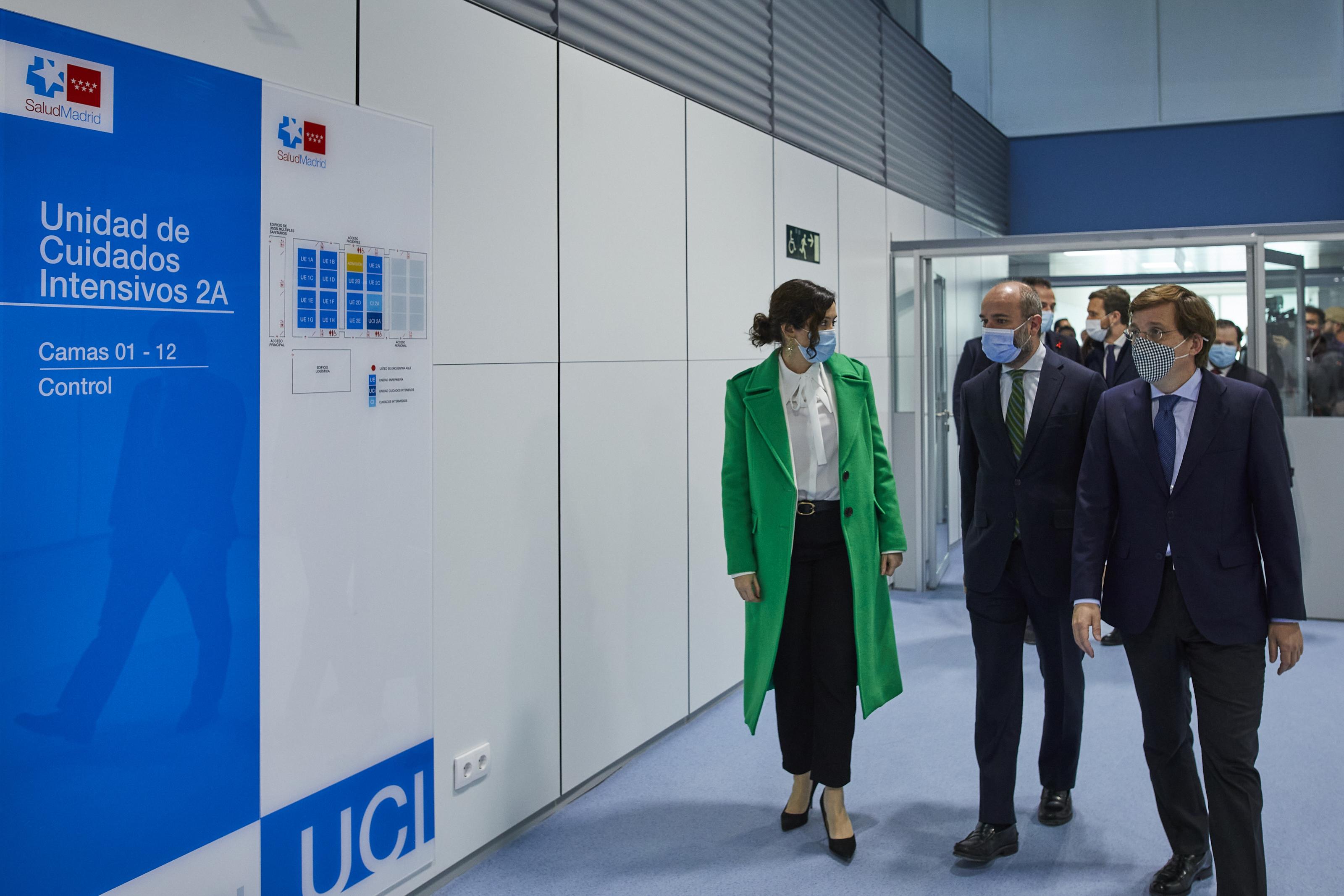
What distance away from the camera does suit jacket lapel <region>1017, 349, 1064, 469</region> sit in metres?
2.77

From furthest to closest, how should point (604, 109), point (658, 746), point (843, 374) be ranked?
point (658, 746)
point (604, 109)
point (843, 374)

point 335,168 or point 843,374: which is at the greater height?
point 335,168

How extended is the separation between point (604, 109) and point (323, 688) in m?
2.09

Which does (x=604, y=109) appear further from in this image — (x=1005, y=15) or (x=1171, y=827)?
(x=1005, y=15)

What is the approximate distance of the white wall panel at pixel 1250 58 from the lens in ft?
29.9

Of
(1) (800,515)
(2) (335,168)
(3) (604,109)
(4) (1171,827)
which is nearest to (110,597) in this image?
(2) (335,168)

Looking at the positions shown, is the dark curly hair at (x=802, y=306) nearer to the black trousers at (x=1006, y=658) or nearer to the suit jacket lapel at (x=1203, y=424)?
the black trousers at (x=1006, y=658)

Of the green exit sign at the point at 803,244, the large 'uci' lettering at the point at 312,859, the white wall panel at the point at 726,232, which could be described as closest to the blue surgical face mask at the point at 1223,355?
the green exit sign at the point at 803,244

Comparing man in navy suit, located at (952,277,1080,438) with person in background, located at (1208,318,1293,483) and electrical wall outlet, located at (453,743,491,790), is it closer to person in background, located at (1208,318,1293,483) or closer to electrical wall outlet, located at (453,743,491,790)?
person in background, located at (1208,318,1293,483)

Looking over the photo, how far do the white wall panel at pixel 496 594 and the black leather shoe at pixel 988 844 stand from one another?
1256mm

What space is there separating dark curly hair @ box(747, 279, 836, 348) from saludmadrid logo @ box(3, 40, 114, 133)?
171 centimetres

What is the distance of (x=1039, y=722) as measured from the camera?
4.02 m

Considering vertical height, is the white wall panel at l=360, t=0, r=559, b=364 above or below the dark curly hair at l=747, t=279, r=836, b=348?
above

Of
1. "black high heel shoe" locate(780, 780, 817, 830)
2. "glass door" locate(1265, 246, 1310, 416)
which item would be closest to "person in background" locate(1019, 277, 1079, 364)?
"glass door" locate(1265, 246, 1310, 416)
